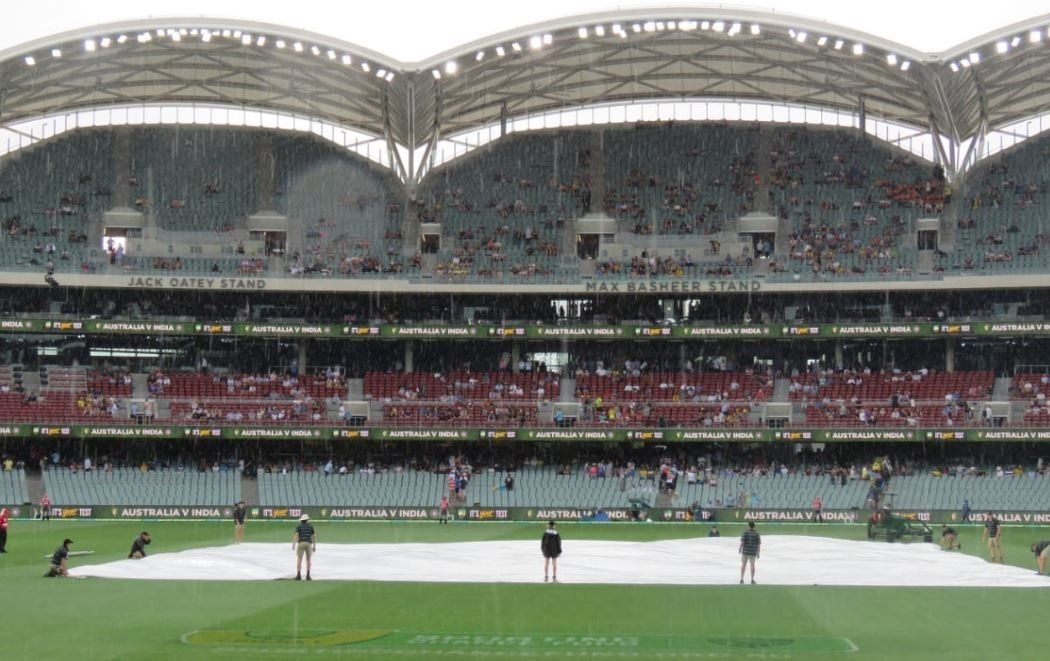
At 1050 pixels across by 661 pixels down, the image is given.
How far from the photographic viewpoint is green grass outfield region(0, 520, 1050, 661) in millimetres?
17219

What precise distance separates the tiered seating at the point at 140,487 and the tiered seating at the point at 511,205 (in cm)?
1582

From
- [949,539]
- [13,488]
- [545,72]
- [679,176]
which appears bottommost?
[949,539]

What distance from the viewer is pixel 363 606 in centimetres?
2198

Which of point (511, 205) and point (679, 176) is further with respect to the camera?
point (679, 176)

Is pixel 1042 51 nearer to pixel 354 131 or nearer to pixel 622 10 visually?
pixel 622 10

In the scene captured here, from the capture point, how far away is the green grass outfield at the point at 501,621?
1722cm

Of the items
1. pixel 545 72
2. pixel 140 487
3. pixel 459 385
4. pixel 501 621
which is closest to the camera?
pixel 501 621

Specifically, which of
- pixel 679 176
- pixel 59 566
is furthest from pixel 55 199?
pixel 59 566

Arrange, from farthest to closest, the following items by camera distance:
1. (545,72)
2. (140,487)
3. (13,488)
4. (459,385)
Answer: (545,72) < (459,385) < (140,487) < (13,488)

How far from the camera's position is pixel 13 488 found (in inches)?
2183

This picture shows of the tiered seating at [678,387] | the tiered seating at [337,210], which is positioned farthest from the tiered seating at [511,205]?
the tiered seating at [678,387]

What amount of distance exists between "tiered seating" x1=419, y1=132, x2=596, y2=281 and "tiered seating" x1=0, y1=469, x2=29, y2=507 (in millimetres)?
22350

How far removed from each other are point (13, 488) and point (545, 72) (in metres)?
34.5

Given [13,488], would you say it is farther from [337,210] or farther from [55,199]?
[337,210]
